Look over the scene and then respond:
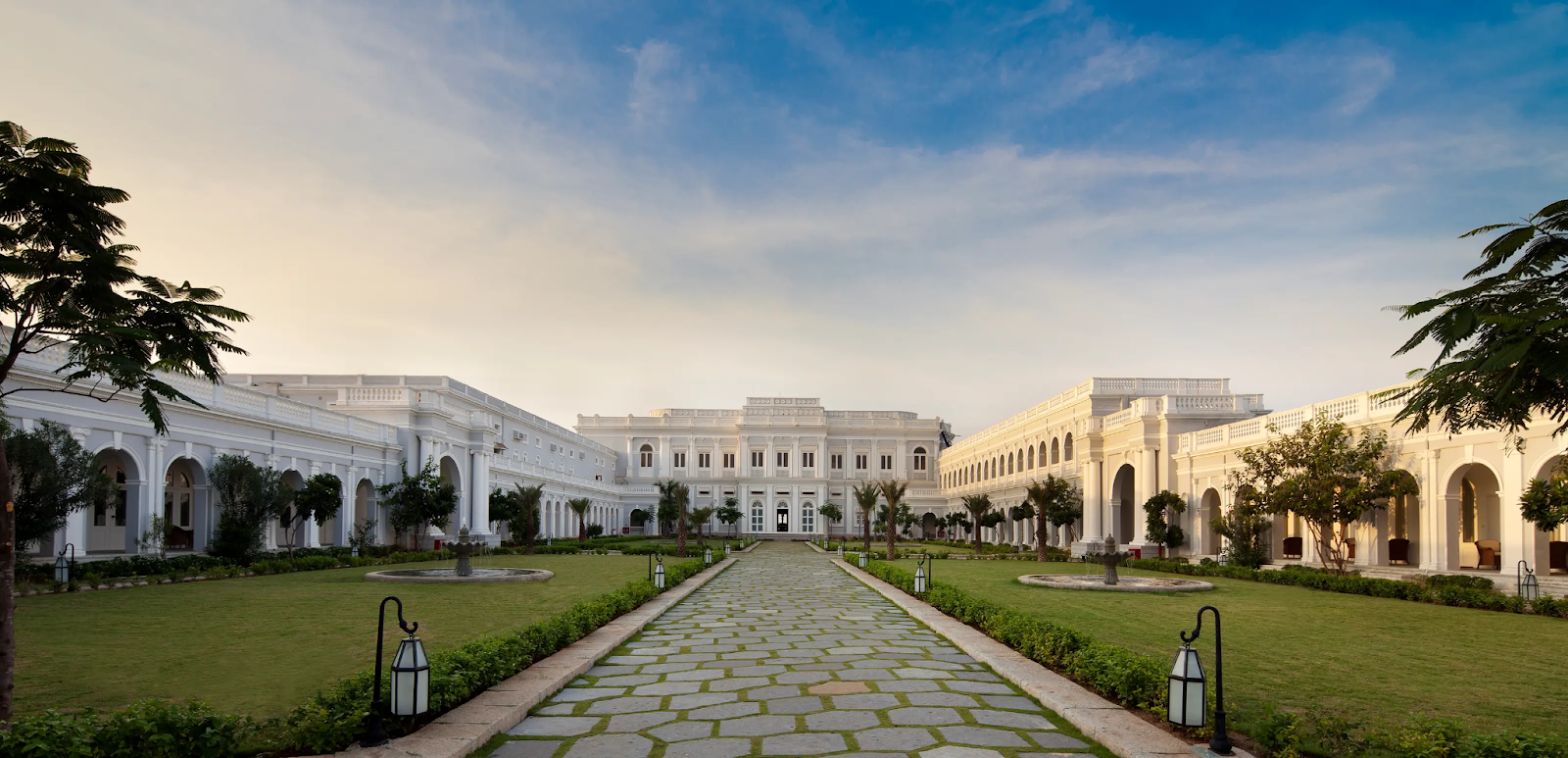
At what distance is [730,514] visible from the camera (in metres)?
66.9

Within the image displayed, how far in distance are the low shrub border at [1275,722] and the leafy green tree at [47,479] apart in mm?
16086

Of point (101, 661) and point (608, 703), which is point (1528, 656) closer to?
point (608, 703)

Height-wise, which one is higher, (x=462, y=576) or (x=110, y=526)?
(x=110, y=526)

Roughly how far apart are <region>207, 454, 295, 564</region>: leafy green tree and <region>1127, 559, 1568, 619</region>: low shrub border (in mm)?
22997

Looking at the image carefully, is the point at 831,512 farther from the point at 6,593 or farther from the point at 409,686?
the point at 6,593

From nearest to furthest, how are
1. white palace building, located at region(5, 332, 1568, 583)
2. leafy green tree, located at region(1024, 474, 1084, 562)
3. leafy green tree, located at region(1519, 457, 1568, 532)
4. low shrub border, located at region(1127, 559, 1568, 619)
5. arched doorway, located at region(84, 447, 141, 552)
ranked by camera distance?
leafy green tree, located at region(1519, 457, 1568, 532) < low shrub border, located at region(1127, 559, 1568, 619) < white palace building, located at region(5, 332, 1568, 583) < arched doorway, located at region(84, 447, 141, 552) < leafy green tree, located at region(1024, 474, 1084, 562)

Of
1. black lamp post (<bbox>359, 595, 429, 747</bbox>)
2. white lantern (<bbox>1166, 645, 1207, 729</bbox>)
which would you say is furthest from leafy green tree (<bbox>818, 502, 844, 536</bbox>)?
black lamp post (<bbox>359, 595, 429, 747</bbox>)

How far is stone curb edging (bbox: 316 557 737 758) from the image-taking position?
5895 millimetres

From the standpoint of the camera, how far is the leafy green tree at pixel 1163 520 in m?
30.6

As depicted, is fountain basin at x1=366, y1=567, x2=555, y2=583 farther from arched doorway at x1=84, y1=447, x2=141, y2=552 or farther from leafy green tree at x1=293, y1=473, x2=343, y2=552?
arched doorway at x1=84, y1=447, x2=141, y2=552

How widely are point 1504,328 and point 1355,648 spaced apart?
745cm

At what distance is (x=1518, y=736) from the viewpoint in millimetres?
5266

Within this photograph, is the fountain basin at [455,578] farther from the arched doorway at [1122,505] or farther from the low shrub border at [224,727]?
the arched doorway at [1122,505]

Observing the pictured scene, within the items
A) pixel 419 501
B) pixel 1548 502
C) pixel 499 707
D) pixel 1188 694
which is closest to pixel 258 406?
pixel 419 501
